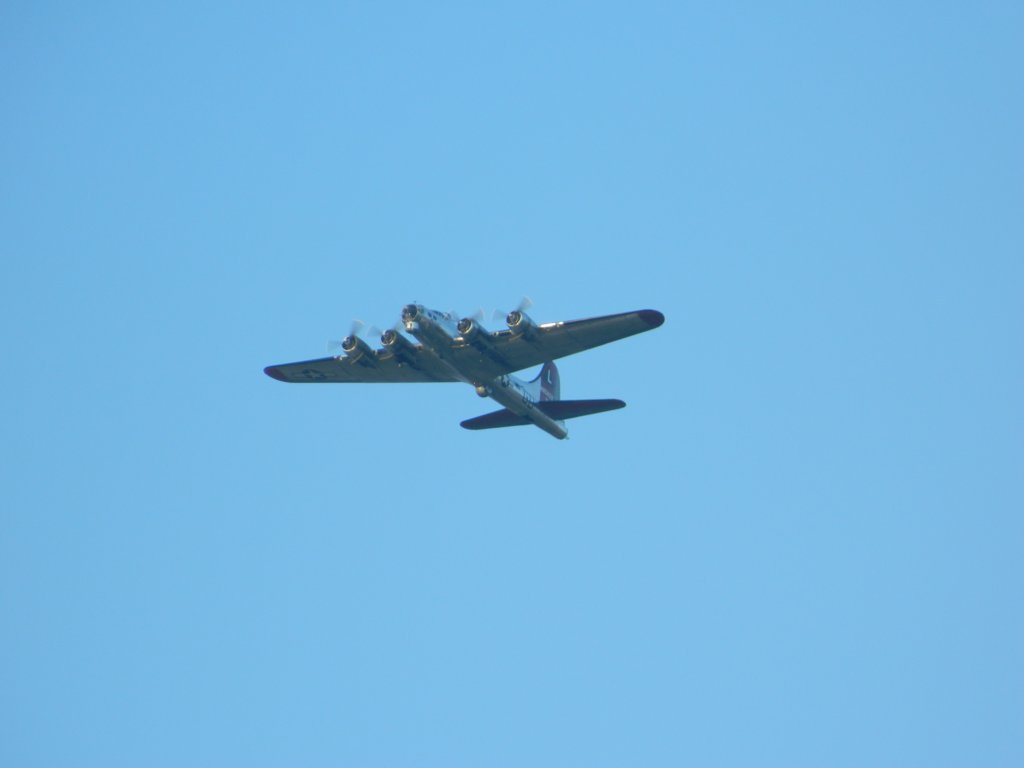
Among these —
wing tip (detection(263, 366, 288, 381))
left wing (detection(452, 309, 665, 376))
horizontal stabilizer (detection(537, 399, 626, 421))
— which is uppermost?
wing tip (detection(263, 366, 288, 381))

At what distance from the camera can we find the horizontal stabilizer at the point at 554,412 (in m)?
48.0

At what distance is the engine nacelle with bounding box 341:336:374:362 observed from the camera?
4784 cm

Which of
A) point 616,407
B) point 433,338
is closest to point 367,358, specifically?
point 433,338

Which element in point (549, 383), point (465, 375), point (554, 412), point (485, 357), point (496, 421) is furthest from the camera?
point (549, 383)

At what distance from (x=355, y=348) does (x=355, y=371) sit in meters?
2.68

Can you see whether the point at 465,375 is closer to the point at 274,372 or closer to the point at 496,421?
the point at 496,421

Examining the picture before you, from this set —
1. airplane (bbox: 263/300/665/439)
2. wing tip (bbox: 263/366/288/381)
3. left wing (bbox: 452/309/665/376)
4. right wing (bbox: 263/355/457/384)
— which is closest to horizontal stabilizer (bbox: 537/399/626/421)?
airplane (bbox: 263/300/665/439)

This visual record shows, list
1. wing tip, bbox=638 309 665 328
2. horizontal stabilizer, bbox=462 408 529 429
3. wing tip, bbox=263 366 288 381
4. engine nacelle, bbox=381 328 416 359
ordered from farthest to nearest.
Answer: wing tip, bbox=263 366 288 381
horizontal stabilizer, bbox=462 408 529 429
engine nacelle, bbox=381 328 416 359
wing tip, bbox=638 309 665 328

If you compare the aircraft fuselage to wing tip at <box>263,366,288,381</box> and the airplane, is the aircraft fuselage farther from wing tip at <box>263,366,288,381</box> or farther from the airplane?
wing tip at <box>263,366,288,381</box>

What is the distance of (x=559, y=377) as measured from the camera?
56.0 metres

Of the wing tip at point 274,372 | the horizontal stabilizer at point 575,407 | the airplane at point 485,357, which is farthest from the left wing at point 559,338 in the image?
the wing tip at point 274,372

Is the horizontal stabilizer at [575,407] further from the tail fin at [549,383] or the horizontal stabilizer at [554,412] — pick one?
the tail fin at [549,383]

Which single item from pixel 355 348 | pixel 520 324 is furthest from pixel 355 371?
pixel 520 324

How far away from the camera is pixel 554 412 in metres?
49.8
